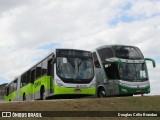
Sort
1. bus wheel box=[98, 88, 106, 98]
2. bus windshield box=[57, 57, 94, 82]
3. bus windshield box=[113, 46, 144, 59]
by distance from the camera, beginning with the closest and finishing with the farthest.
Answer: bus windshield box=[57, 57, 94, 82] < bus windshield box=[113, 46, 144, 59] < bus wheel box=[98, 88, 106, 98]

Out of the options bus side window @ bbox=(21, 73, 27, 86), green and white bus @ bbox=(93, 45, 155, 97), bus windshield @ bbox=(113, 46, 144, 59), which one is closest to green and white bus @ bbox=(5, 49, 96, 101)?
green and white bus @ bbox=(93, 45, 155, 97)

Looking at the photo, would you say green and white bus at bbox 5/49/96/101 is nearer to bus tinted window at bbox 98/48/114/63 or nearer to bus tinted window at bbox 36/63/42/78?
bus tinted window at bbox 36/63/42/78

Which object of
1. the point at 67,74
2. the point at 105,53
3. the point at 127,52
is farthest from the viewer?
the point at 105,53

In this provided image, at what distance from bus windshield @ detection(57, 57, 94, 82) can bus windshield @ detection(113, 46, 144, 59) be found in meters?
2.89

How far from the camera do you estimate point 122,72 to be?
77.3 feet

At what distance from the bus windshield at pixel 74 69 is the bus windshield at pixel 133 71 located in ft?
8.67

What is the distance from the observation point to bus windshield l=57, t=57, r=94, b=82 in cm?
2092

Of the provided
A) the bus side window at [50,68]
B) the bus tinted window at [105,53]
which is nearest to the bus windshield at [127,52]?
the bus tinted window at [105,53]

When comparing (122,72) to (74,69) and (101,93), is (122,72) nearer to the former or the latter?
(101,93)

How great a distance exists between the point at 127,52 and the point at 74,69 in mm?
4750

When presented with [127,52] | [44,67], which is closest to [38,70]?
[44,67]

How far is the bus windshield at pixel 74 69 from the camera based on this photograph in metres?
20.9

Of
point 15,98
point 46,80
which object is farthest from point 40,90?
point 15,98

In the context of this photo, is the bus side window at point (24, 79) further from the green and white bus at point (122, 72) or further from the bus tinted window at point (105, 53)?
the bus tinted window at point (105, 53)
